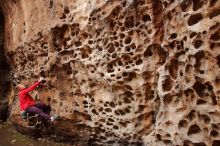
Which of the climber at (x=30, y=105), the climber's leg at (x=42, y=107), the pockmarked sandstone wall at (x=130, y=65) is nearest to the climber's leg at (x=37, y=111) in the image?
the climber at (x=30, y=105)

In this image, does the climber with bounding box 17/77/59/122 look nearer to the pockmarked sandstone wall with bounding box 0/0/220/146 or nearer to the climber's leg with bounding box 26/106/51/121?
the climber's leg with bounding box 26/106/51/121

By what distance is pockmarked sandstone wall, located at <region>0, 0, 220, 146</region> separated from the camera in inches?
195

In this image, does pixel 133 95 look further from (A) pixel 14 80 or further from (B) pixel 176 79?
(A) pixel 14 80

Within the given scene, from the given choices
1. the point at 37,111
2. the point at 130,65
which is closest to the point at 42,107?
the point at 37,111

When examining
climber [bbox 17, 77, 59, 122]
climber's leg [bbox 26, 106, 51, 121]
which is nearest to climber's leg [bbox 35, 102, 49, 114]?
climber [bbox 17, 77, 59, 122]

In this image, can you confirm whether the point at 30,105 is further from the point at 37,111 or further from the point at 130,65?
the point at 130,65

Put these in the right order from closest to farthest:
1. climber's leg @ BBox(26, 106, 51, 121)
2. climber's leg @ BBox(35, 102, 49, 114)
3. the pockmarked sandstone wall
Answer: the pockmarked sandstone wall, climber's leg @ BBox(26, 106, 51, 121), climber's leg @ BBox(35, 102, 49, 114)

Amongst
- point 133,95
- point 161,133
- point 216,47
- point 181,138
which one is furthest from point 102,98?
point 216,47

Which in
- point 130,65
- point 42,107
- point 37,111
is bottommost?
point 37,111

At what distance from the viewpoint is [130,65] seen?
21.5 feet

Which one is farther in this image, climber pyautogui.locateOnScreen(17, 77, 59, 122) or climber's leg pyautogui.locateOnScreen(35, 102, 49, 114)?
climber's leg pyautogui.locateOnScreen(35, 102, 49, 114)

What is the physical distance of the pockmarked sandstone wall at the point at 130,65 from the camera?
4.94m

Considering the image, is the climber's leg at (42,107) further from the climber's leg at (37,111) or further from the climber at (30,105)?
the climber's leg at (37,111)

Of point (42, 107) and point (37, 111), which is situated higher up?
point (42, 107)
